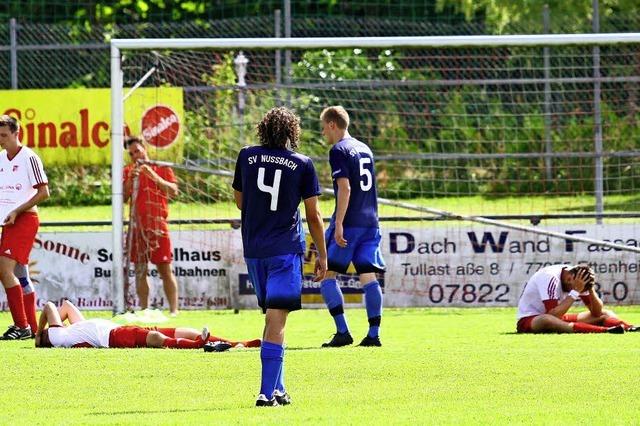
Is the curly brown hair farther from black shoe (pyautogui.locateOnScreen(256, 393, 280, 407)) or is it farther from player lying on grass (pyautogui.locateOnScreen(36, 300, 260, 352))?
player lying on grass (pyautogui.locateOnScreen(36, 300, 260, 352))

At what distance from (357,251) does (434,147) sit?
857 centimetres

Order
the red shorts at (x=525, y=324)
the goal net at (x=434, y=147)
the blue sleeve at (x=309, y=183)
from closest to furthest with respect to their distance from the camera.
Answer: the blue sleeve at (x=309, y=183) < the red shorts at (x=525, y=324) < the goal net at (x=434, y=147)

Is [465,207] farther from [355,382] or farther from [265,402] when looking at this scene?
[265,402]

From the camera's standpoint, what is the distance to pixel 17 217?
14.3 m

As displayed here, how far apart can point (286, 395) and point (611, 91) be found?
489 inches

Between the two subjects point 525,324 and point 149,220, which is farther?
point 149,220

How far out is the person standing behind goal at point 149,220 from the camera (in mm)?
17203

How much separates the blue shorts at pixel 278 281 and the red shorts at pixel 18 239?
5.19 metres

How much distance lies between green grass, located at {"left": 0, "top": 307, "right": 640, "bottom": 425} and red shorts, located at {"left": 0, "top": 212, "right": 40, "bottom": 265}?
36.9 inches

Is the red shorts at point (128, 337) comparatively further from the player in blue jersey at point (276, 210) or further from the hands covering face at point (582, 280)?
the hands covering face at point (582, 280)

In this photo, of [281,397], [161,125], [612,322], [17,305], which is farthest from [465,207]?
[281,397]

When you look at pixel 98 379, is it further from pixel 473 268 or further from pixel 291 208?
pixel 473 268

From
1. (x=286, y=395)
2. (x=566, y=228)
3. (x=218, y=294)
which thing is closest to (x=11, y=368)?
(x=286, y=395)

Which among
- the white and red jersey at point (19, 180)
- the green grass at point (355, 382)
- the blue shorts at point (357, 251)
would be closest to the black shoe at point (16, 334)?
the green grass at point (355, 382)
